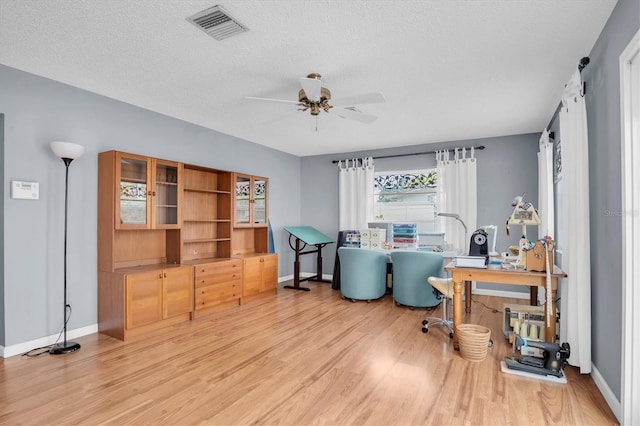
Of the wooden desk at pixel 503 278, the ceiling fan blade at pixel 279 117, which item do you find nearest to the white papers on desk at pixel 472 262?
the wooden desk at pixel 503 278

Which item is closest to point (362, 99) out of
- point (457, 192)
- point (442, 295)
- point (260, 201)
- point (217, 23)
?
point (217, 23)

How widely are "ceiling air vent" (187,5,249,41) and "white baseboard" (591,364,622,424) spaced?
11.0 feet

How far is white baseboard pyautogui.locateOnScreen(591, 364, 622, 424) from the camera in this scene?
205cm

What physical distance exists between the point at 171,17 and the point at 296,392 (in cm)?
267

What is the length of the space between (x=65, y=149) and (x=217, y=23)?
1.90m

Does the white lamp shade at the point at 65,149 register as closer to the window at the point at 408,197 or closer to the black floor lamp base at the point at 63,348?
the black floor lamp base at the point at 63,348

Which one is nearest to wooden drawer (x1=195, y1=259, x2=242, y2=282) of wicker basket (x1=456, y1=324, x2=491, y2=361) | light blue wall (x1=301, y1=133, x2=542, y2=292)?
wicker basket (x1=456, y1=324, x2=491, y2=361)

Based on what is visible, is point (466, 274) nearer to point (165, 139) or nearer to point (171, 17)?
point (171, 17)

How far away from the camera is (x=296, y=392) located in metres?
2.42

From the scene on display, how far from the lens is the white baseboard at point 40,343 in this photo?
3.01 metres

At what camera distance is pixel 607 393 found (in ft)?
7.36

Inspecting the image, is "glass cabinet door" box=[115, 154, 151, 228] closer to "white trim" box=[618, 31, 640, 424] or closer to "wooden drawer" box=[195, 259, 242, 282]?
"wooden drawer" box=[195, 259, 242, 282]

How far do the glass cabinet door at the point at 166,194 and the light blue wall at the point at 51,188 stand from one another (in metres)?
0.38

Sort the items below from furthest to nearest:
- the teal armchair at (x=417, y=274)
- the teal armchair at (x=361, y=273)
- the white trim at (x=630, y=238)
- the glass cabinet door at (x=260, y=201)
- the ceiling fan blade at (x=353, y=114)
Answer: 1. the glass cabinet door at (x=260, y=201)
2. the teal armchair at (x=361, y=273)
3. the teal armchair at (x=417, y=274)
4. the ceiling fan blade at (x=353, y=114)
5. the white trim at (x=630, y=238)
